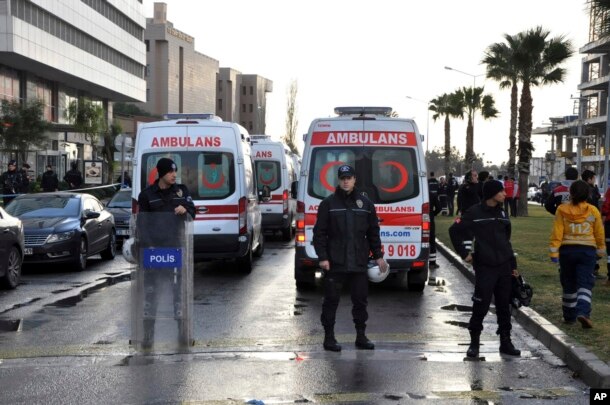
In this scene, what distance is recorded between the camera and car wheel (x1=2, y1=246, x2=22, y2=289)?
1309cm

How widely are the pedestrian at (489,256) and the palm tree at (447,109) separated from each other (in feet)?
186

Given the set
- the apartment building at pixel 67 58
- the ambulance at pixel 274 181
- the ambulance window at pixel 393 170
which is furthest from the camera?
the apartment building at pixel 67 58

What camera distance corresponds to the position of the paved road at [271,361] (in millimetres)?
6723

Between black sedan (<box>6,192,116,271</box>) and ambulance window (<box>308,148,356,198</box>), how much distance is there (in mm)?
5566

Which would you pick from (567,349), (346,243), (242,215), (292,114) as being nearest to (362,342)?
(346,243)

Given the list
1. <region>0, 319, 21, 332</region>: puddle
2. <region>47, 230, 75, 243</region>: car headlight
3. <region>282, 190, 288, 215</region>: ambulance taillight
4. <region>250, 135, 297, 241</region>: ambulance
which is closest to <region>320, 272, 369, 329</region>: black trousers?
<region>0, 319, 21, 332</region>: puddle

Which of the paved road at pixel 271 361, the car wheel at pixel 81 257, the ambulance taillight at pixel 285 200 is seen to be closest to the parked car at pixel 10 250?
the paved road at pixel 271 361

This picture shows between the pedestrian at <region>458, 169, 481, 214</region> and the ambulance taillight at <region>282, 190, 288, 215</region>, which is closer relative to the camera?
the pedestrian at <region>458, 169, 481, 214</region>

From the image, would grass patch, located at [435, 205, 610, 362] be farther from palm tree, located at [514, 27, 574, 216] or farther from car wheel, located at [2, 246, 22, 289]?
palm tree, located at [514, 27, 574, 216]

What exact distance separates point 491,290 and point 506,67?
33.8m

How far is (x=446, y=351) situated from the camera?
335 inches

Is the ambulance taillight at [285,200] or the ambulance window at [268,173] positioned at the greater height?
the ambulance window at [268,173]

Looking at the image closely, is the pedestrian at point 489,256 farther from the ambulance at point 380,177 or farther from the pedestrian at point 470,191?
the pedestrian at point 470,191

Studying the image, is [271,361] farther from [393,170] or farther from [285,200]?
[285,200]
